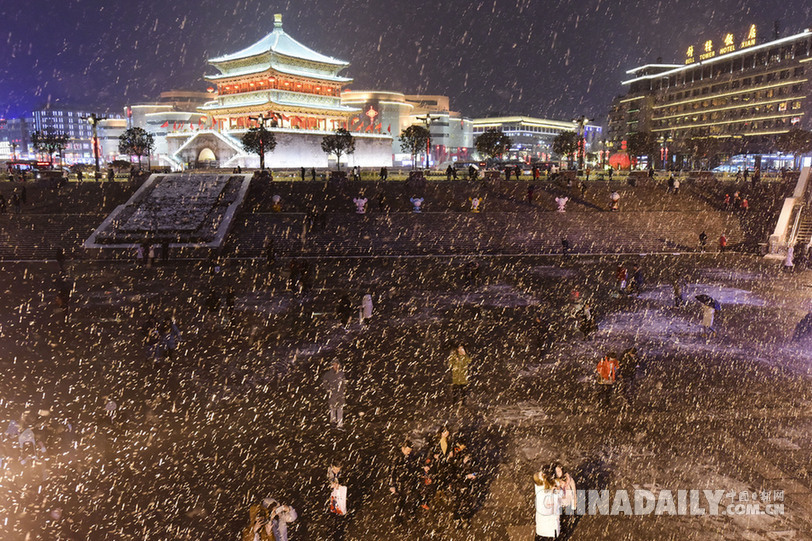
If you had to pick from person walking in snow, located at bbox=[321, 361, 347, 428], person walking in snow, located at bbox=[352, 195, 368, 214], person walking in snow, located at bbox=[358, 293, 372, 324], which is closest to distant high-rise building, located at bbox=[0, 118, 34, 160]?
person walking in snow, located at bbox=[352, 195, 368, 214]

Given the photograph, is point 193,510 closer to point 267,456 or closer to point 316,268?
point 267,456

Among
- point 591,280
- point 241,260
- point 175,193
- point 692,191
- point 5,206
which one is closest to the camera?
point 591,280

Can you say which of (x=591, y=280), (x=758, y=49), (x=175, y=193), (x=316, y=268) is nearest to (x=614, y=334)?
(x=591, y=280)

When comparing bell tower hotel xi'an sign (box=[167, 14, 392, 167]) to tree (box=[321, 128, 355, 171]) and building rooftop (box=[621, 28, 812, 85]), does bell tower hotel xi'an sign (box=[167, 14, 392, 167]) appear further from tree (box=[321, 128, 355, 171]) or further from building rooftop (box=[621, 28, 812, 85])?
building rooftop (box=[621, 28, 812, 85])

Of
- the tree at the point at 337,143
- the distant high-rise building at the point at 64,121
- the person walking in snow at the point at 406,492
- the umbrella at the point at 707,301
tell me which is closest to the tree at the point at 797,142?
the tree at the point at 337,143

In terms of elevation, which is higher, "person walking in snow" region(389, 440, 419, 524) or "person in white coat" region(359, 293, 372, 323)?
"person in white coat" region(359, 293, 372, 323)

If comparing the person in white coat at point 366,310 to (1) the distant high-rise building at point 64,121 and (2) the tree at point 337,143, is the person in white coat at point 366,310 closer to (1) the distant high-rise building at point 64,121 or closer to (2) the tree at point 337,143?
(2) the tree at point 337,143
